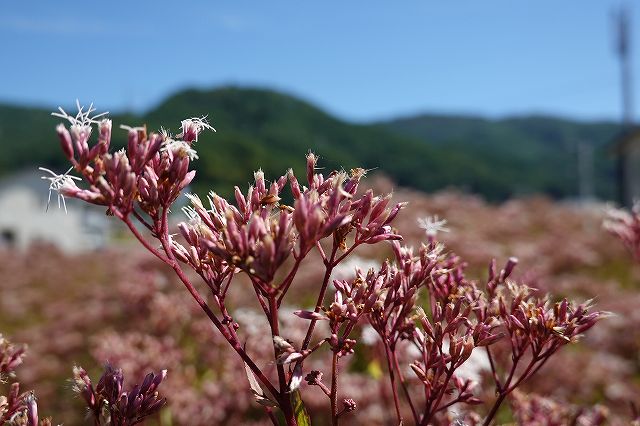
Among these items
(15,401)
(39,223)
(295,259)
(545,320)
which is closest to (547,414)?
(545,320)

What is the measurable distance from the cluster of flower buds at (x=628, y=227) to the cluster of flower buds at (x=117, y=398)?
78.3 inches

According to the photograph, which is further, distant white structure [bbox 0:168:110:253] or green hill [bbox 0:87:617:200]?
green hill [bbox 0:87:617:200]

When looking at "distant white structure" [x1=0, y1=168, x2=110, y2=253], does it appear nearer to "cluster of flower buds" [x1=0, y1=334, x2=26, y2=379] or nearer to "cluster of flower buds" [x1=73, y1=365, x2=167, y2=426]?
"cluster of flower buds" [x1=0, y1=334, x2=26, y2=379]

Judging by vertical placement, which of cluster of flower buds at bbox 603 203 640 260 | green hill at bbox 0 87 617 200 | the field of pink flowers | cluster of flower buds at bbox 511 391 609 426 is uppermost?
cluster of flower buds at bbox 603 203 640 260

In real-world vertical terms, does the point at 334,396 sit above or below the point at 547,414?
above

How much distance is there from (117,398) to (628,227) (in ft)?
7.05

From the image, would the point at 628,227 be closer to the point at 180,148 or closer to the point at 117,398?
the point at 180,148

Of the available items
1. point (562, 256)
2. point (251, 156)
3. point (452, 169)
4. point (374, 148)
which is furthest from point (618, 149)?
point (374, 148)

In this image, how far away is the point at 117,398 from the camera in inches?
Result: 58.8

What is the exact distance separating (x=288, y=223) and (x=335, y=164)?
593mm

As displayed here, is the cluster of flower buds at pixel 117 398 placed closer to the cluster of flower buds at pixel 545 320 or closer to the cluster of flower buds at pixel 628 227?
the cluster of flower buds at pixel 545 320

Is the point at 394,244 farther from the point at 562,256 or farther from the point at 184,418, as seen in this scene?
the point at 562,256

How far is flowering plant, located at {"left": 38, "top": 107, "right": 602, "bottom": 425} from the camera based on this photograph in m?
1.28

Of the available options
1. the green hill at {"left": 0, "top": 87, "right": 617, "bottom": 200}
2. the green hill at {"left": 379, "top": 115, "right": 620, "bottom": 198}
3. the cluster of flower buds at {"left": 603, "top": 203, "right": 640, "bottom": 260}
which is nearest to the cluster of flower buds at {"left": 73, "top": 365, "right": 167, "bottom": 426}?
the cluster of flower buds at {"left": 603, "top": 203, "right": 640, "bottom": 260}
